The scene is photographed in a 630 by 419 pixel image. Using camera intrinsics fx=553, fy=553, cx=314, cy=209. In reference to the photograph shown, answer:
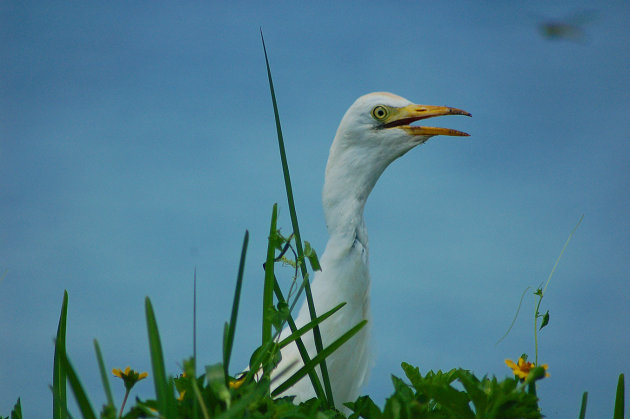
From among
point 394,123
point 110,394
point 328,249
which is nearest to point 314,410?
point 110,394

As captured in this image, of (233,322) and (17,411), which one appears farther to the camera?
(17,411)

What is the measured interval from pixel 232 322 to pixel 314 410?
269 millimetres

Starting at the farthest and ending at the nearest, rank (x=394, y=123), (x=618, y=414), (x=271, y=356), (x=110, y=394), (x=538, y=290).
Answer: (x=394, y=123) < (x=538, y=290) < (x=618, y=414) < (x=271, y=356) < (x=110, y=394)

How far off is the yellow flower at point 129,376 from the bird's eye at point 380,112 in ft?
7.14

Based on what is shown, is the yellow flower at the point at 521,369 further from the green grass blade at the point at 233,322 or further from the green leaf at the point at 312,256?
the green grass blade at the point at 233,322

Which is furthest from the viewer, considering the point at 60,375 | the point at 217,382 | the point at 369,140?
the point at 369,140

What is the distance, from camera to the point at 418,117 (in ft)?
10.7

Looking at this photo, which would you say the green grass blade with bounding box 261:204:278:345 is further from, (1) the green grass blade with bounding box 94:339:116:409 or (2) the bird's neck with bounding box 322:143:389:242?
(2) the bird's neck with bounding box 322:143:389:242

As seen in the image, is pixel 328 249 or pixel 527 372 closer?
pixel 527 372

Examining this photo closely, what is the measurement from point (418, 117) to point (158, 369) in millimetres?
2501

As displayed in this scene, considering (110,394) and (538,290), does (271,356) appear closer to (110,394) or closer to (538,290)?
(110,394)

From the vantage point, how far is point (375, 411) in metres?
1.28

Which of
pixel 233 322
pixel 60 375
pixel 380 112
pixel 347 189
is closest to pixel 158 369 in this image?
pixel 233 322

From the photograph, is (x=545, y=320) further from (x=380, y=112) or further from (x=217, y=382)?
(x=380, y=112)
